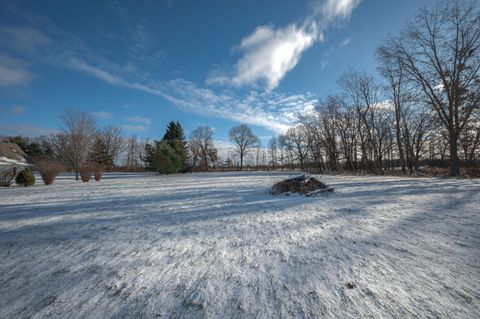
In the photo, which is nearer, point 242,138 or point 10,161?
point 10,161

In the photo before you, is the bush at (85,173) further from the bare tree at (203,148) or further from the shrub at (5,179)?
the bare tree at (203,148)

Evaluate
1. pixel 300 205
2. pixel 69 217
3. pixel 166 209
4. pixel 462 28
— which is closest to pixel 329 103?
pixel 462 28

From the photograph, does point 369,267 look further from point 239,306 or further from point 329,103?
point 329,103

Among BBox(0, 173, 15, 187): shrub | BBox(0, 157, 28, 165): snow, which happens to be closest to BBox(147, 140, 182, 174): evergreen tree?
BBox(0, 157, 28, 165): snow

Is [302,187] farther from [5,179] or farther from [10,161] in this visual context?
[10,161]

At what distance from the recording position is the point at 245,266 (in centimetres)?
271

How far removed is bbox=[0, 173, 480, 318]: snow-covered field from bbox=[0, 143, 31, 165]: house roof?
28489 mm

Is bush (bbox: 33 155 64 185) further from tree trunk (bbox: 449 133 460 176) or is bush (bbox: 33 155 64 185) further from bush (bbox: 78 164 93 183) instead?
tree trunk (bbox: 449 133 460 176)

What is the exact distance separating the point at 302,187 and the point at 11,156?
35907mm

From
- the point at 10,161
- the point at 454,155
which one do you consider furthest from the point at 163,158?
the point at 454,155

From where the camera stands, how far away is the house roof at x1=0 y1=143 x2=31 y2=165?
23559 mm

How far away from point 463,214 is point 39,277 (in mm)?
8504

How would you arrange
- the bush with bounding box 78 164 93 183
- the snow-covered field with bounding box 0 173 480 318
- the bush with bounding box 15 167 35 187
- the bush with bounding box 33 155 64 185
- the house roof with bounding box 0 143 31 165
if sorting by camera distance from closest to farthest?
1. the snow-covered field with bounding box 0 173 480 318
2. the bush with bounding box 15 167 35 187
3. the bush with bounding box 33 155 64 185
4. the bush with bounding box 78 164 93 183
5. the house roof with bounding box 0 143 31 165

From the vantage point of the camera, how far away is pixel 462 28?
49.0ft
